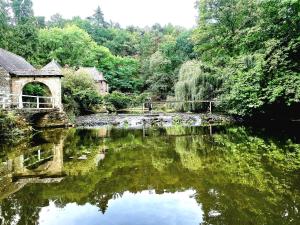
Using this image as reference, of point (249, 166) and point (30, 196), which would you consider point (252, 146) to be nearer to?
point (249, 166)

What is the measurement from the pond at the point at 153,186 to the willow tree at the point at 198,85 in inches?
743

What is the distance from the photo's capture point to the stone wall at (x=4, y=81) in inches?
925

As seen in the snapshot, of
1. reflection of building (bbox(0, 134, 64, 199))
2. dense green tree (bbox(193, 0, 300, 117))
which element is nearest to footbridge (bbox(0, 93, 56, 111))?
reflection of building (bbox(0, 134, 64, 199))

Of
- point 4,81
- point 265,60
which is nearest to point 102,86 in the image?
point 4,81

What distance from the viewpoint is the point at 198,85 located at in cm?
3139

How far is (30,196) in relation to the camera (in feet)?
22.2

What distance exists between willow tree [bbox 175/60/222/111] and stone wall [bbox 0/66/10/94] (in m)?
15.5

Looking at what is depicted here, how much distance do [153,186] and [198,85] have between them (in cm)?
2473

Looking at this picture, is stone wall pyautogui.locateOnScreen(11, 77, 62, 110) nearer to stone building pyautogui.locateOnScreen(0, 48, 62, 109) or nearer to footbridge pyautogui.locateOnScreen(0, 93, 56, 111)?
stone building pyautogui.locateOnScreen(0, 48, 62, 109)

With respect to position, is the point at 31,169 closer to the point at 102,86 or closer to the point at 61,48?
Result: the point at 61,48

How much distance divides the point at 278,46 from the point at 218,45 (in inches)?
563

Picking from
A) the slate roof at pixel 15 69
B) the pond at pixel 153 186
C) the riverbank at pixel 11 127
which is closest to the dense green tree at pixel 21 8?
the slate roof at pixel 15 69

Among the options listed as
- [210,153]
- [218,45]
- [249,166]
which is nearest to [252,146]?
[210,153]

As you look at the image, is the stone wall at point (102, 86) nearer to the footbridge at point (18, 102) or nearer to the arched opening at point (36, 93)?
the arched opening at point (36, 93)
